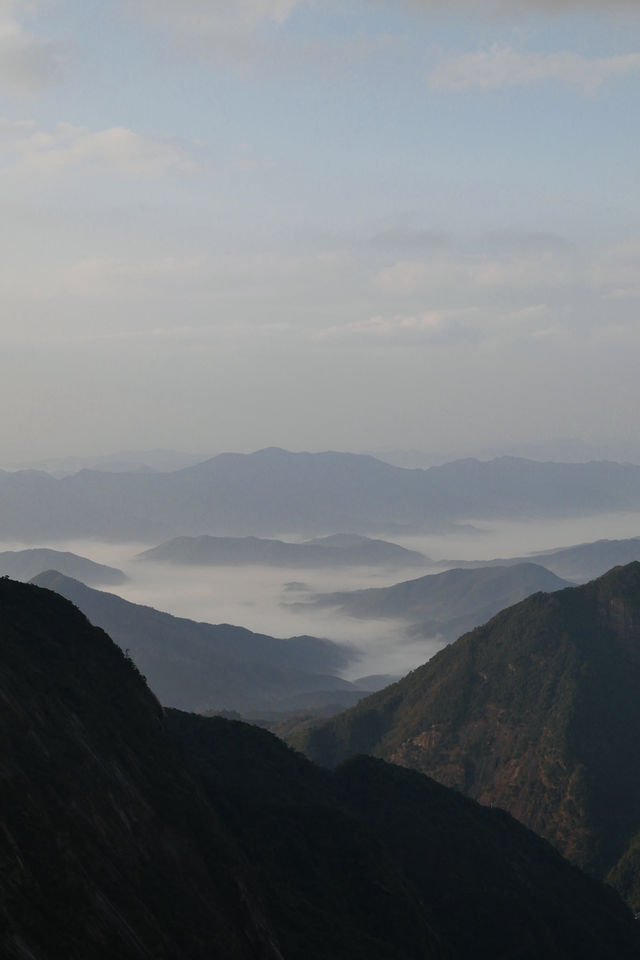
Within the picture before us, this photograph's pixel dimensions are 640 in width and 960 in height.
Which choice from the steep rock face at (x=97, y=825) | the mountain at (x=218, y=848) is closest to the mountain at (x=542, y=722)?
the mountain at (x=218, y=848)

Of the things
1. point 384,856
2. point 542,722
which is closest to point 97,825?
point 384,856

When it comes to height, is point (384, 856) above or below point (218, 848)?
below

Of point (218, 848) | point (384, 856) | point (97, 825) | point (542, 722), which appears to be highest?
point (97, 825)

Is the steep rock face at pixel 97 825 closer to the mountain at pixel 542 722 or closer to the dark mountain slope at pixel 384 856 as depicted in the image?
the dark mountain slope at pixel 384 856

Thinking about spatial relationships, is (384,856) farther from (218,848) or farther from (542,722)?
(542,722)

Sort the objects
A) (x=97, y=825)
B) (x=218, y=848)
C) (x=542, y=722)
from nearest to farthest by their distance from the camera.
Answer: (x=97, y=825), (x=218, y=848), (x=542, y=722)
